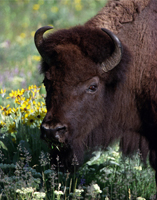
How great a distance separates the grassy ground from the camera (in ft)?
11.1

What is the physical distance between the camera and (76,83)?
3262mm

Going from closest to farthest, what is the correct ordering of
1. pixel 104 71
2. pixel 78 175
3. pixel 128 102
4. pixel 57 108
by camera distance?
1. pixel 57 108
2. pixel 104 71
3. pixel 128 102
4. pixel 78 175

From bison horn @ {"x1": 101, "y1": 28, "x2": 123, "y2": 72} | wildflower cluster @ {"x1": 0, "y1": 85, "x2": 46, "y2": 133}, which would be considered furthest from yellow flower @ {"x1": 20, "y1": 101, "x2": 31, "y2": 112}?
bison horn @ {"x1": 101, "y1": 28, "x2": 123, "y2": 72}

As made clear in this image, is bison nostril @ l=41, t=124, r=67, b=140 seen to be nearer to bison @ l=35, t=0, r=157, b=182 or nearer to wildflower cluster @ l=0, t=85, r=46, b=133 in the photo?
bison @ l=35, t=0, r=157, b=182

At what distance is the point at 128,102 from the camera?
12.4ft

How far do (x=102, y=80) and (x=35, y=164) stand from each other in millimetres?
1593

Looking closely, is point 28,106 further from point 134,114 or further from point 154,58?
point 154,58

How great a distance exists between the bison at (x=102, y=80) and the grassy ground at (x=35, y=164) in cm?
34

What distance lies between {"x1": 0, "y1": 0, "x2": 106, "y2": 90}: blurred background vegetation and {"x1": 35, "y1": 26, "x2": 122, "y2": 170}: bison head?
11.8 feet

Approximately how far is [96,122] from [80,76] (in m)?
0.65

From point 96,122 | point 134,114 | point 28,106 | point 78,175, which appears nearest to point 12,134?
point 28,106

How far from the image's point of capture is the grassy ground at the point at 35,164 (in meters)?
3.39

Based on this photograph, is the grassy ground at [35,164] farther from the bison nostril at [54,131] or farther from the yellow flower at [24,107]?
the bison nostril at [54,131]

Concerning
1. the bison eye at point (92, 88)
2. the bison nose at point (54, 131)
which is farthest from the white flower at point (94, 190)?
the bison eye at point (92, 88)
